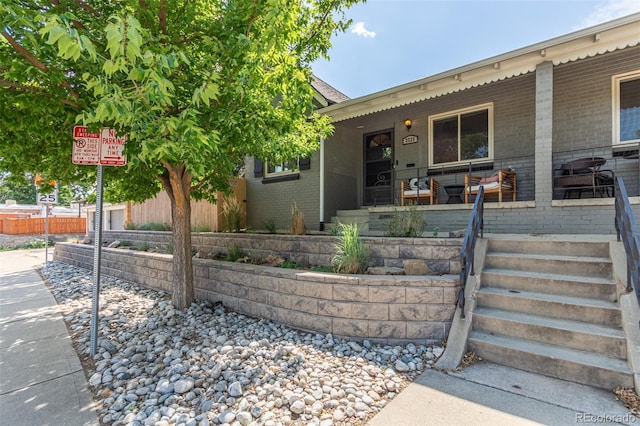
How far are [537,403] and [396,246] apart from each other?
2.35 meters

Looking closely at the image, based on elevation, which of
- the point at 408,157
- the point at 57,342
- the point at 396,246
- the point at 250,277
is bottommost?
the point at 57,342

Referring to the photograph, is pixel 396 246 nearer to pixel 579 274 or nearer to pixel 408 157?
pixel 579 274

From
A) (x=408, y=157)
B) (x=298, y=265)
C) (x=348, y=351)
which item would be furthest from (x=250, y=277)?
(x=408, y=157)

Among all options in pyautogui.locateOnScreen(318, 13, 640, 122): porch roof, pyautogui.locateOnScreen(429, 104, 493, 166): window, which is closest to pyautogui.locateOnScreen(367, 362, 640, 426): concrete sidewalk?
pyautogui.locateOnScreen(318, 13, 640, 122): porch roof

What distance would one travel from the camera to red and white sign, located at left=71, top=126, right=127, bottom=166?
3.33 metres

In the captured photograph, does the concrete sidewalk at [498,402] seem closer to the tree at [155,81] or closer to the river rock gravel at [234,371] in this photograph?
the river rock gravel at [234,371]

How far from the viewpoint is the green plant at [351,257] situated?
4.13m

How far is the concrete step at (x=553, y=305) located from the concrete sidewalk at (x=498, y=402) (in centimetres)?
73

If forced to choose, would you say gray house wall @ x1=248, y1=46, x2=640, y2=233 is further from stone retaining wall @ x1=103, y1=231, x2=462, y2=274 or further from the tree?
the tree

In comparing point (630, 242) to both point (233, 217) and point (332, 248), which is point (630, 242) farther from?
point (233, 217)

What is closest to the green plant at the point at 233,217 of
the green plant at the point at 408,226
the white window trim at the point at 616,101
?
the green plant at the point at 408,226

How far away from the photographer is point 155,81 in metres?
2.23

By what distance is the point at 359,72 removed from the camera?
12.4m

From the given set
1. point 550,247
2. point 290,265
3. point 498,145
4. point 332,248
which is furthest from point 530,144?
point 290,265
